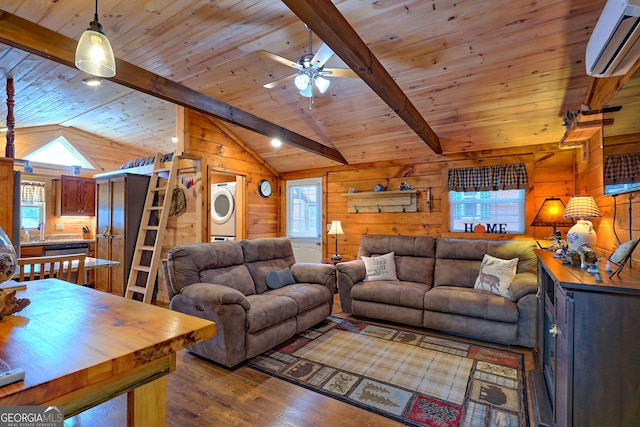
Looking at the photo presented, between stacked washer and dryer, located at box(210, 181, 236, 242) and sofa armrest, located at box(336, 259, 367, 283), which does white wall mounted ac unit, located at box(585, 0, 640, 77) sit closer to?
sofa armrest, located at box(336, 259, 367, 283)

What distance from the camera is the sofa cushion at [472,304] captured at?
121 inches

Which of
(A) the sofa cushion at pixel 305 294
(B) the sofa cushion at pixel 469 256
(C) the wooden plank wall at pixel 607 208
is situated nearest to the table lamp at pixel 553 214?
(C) the wooden plank wall at pixel 607 208

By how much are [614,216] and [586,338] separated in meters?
1.48

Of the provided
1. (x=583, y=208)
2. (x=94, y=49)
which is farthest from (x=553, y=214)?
(x=94, y=49)

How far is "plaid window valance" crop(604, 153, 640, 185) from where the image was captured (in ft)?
6.08

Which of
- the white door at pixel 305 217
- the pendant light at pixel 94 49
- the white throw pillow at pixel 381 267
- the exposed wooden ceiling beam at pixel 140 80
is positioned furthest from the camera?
the white door at pixel 305 217

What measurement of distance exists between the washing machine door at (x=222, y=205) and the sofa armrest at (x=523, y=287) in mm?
4272

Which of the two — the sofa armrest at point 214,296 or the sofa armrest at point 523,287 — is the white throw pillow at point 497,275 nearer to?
the sofa armrest at point 523,287

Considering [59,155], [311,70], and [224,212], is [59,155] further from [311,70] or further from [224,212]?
[311,70]

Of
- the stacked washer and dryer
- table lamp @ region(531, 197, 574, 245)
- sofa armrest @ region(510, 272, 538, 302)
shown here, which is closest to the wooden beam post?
the stacked washer and dryer

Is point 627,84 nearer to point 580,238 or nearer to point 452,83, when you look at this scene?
point 580,238

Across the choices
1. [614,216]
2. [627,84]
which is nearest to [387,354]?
[614,216]

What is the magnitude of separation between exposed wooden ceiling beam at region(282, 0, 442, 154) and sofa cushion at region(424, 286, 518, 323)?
191cm

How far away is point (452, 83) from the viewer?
10.9 ft
